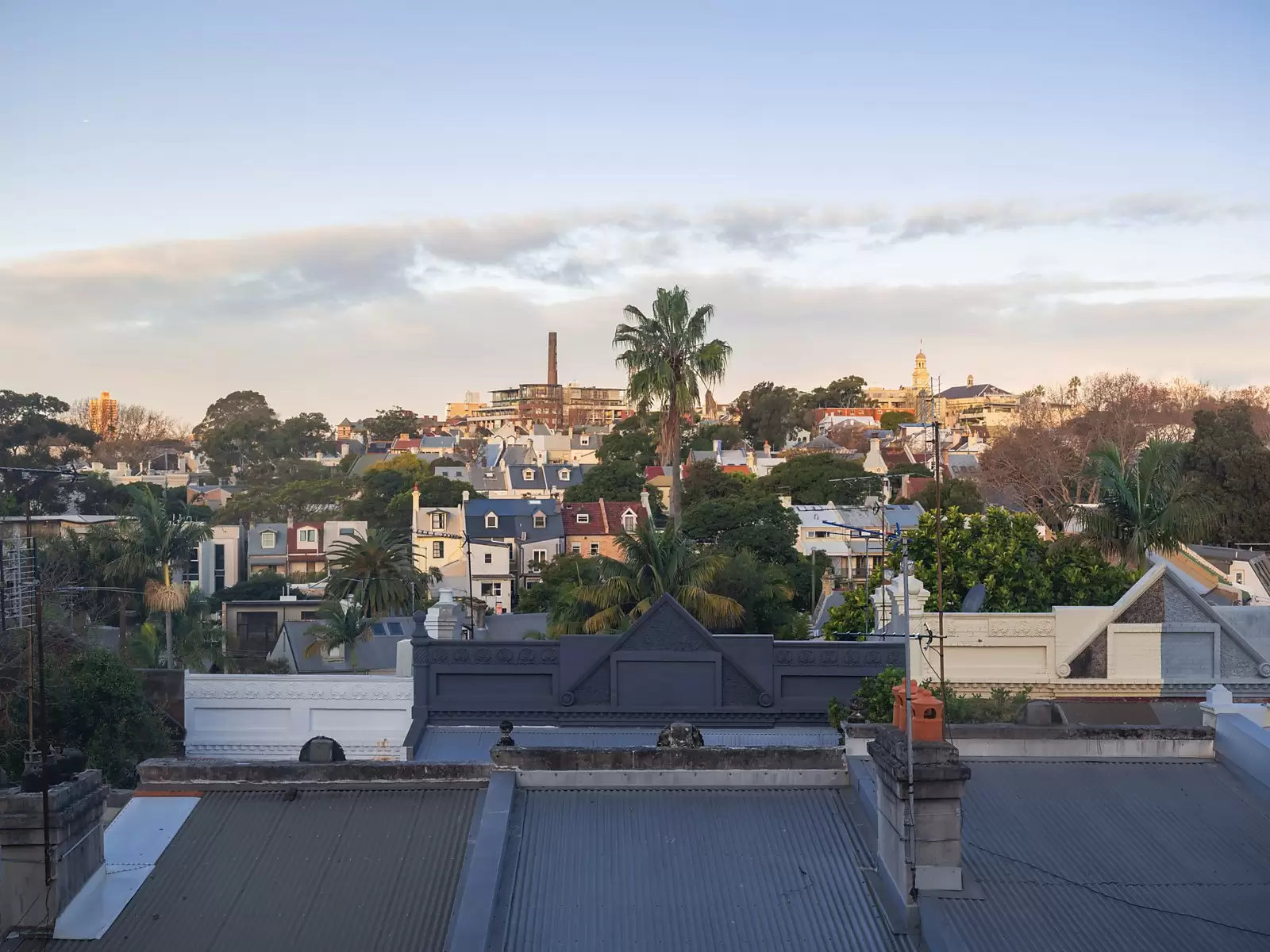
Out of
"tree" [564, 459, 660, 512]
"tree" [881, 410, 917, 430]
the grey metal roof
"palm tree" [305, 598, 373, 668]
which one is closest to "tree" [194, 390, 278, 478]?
"tree" [564, 459, 660, 512]

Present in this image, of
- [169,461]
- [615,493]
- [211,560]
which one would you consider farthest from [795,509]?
[169,461]

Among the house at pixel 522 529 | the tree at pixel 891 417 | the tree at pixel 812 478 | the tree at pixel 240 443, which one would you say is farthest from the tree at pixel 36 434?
the tree at pixel 891 417

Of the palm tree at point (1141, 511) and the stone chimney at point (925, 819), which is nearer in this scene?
the stone chimney at point (925, 819)

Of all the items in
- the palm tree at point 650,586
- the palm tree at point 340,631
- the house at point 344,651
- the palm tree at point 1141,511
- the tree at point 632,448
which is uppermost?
the tree at point 632,448

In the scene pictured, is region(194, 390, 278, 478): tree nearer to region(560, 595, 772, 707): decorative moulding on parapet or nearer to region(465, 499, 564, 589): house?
region(465, 499, 564, 589): house

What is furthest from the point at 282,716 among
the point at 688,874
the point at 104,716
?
the point at 688,874

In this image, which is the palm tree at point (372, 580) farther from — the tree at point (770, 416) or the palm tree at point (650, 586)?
the tree at point (770, 416)

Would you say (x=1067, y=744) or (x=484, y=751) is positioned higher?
(x=1067, y=744)

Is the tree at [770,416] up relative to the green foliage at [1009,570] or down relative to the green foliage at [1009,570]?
up

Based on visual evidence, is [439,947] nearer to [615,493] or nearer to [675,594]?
[675,594]
